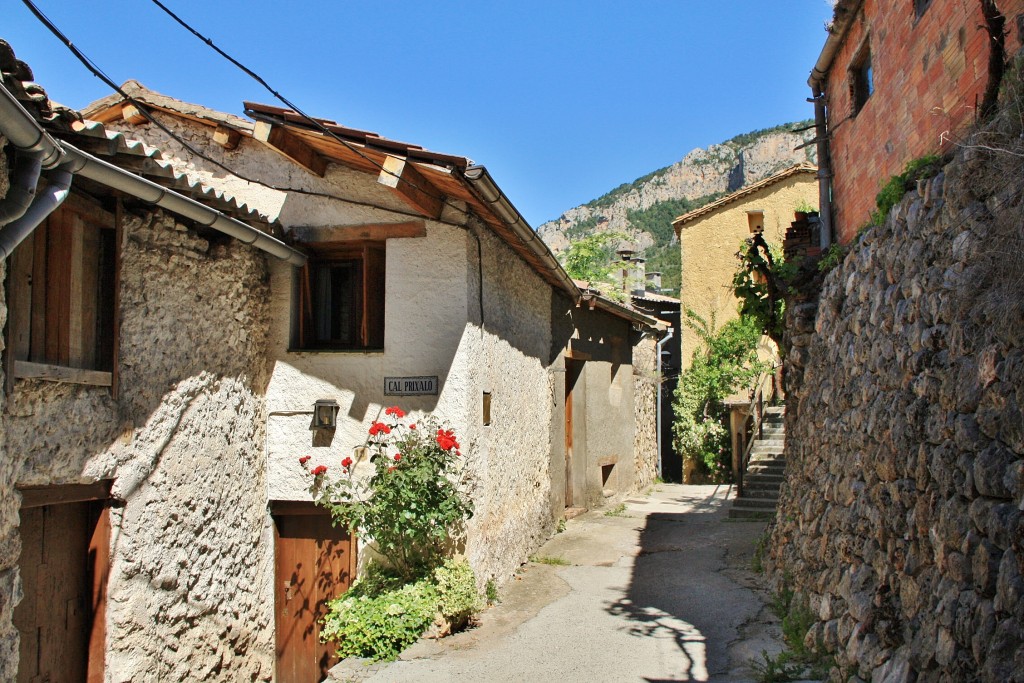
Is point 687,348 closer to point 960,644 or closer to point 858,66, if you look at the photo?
point 858,66

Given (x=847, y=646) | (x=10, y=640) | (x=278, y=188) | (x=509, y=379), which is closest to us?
(x=10, y=640)

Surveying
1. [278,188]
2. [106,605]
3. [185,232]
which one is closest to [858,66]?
[278,188]

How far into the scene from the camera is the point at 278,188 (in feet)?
24.5

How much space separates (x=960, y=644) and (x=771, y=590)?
4501 mm

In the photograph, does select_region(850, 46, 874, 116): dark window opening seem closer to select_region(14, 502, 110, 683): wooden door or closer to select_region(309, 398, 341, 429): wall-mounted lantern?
select_region(309, 398, 341, 429): wall-mounted lantern

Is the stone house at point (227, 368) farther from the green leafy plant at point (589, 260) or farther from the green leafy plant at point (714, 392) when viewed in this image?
the green leafy plant at point (589, 260)

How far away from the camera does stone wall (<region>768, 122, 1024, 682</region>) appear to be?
338 cm

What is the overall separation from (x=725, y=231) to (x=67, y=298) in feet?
59.3

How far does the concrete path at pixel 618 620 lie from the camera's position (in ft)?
19.4

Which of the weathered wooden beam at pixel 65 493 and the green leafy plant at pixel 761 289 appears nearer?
the weathered wooden beam at pixel 65 493

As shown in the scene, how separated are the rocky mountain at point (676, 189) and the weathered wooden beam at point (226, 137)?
1732 inches

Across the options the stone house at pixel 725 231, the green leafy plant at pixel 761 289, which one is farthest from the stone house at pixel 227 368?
the stone house at pixel 725 231

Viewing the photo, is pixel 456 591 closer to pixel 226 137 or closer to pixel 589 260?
pixel 226 137

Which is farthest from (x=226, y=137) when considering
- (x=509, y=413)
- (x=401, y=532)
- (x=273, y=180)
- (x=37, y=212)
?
(x=401, y=532)
